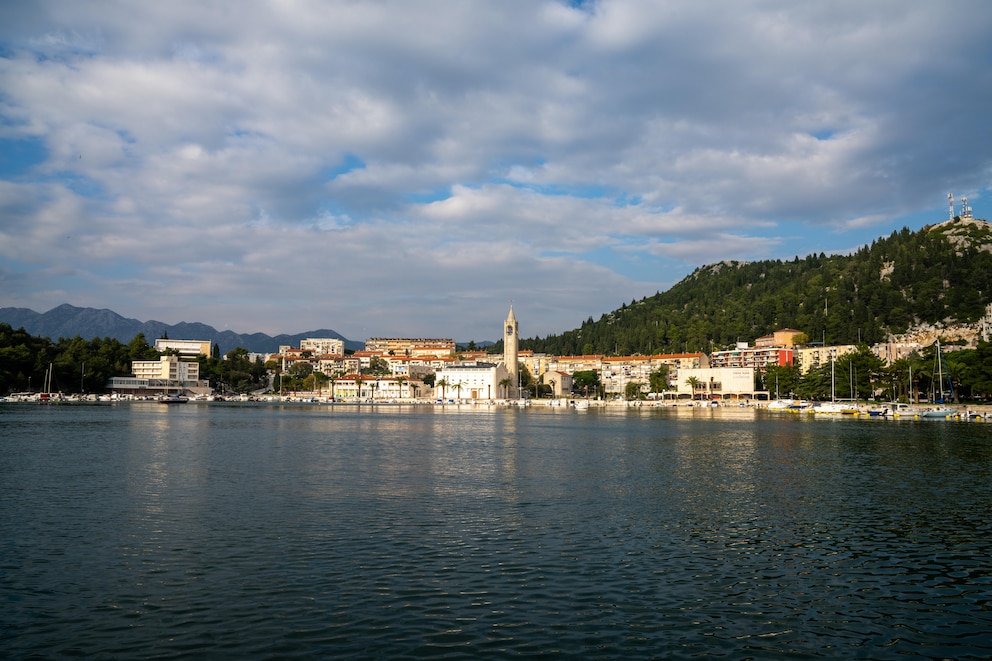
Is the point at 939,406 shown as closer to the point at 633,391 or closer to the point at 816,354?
the point at 816,354

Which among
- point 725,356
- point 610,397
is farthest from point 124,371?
point 725,356

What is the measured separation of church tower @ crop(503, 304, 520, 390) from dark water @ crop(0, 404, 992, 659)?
5827 inches

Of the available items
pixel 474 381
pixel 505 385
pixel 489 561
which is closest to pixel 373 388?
pixel 474 381

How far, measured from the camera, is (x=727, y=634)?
10.7 meters

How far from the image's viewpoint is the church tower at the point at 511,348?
178625 mm

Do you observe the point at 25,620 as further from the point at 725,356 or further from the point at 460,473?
the point at 725,356

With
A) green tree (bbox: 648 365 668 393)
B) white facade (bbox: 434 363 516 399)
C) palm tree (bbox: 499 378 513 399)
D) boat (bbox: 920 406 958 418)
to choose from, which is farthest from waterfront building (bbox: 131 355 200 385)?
boat (bbox: 920 406 958 418)

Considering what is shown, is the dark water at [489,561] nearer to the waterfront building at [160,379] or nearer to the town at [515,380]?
the town at [515,380]

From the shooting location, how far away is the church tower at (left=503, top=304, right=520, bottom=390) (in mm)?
178625

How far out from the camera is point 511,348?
182875 millimetres

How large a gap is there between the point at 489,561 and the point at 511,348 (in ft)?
553

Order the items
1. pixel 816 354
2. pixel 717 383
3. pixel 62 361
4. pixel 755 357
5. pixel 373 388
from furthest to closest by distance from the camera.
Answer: pixel 373 388 < pixel 755 357 < pixel 717 383 < pixel 816 354 < pixel 62 361

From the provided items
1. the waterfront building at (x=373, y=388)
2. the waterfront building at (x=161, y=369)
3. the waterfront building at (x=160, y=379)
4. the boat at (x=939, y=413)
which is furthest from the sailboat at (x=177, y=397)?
the boat at (x=939, y=413)

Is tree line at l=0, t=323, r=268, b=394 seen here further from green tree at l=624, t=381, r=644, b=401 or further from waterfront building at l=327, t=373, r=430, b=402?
green tree at l=624, t=381, r=644, b=401
